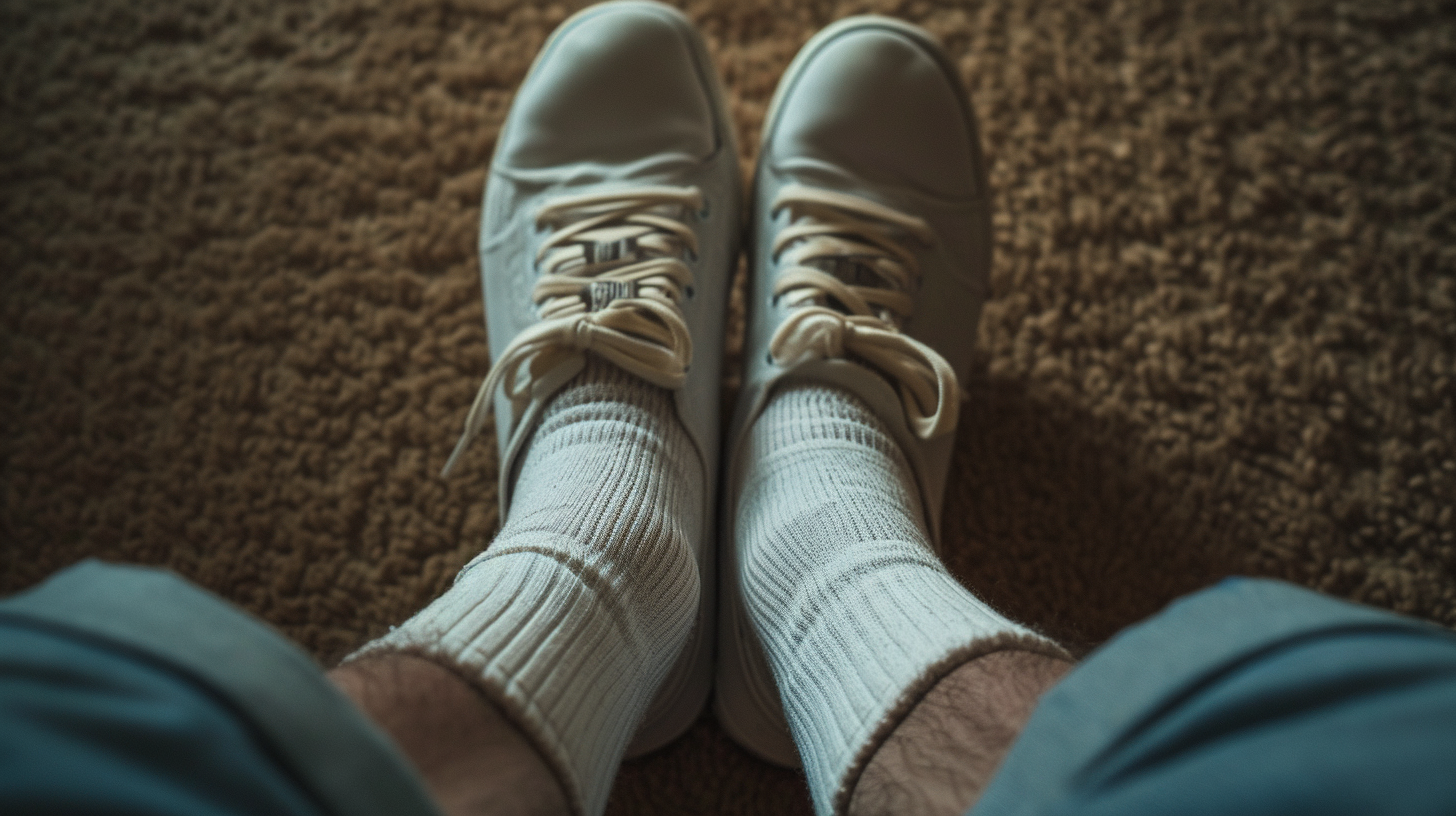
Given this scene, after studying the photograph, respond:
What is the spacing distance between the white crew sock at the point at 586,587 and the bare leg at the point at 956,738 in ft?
0.48

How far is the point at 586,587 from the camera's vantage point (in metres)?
0.52

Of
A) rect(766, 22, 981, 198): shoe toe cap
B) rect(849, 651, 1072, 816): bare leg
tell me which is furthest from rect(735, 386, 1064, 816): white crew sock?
rect(766, 22, 981, 198): shoe toe cap

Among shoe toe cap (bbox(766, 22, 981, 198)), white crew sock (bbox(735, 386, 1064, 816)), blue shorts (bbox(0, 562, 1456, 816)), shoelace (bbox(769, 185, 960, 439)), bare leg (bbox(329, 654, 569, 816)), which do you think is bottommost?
white crew sock (bbox(735, 386, 1064, 816))

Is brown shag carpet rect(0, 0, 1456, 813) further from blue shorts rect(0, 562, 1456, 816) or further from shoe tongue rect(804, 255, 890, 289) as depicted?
blue shorts rect(0, 562, 1456, 816)

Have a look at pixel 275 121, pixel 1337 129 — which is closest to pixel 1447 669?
pixel 1337 129

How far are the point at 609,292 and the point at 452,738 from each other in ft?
1.44

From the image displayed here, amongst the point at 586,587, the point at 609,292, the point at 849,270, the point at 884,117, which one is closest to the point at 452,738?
the point at 586,587

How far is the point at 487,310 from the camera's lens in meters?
0.81

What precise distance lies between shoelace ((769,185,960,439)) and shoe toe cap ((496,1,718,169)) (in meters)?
0.12

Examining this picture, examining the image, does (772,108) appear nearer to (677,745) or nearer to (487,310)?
(487,310)

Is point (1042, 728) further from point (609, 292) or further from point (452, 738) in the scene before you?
point (609, 292)

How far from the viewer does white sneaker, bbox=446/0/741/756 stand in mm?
753

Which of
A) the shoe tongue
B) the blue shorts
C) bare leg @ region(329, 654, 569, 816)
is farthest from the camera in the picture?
the shoe tongue

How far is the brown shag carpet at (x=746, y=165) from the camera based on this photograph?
0.78 metres
